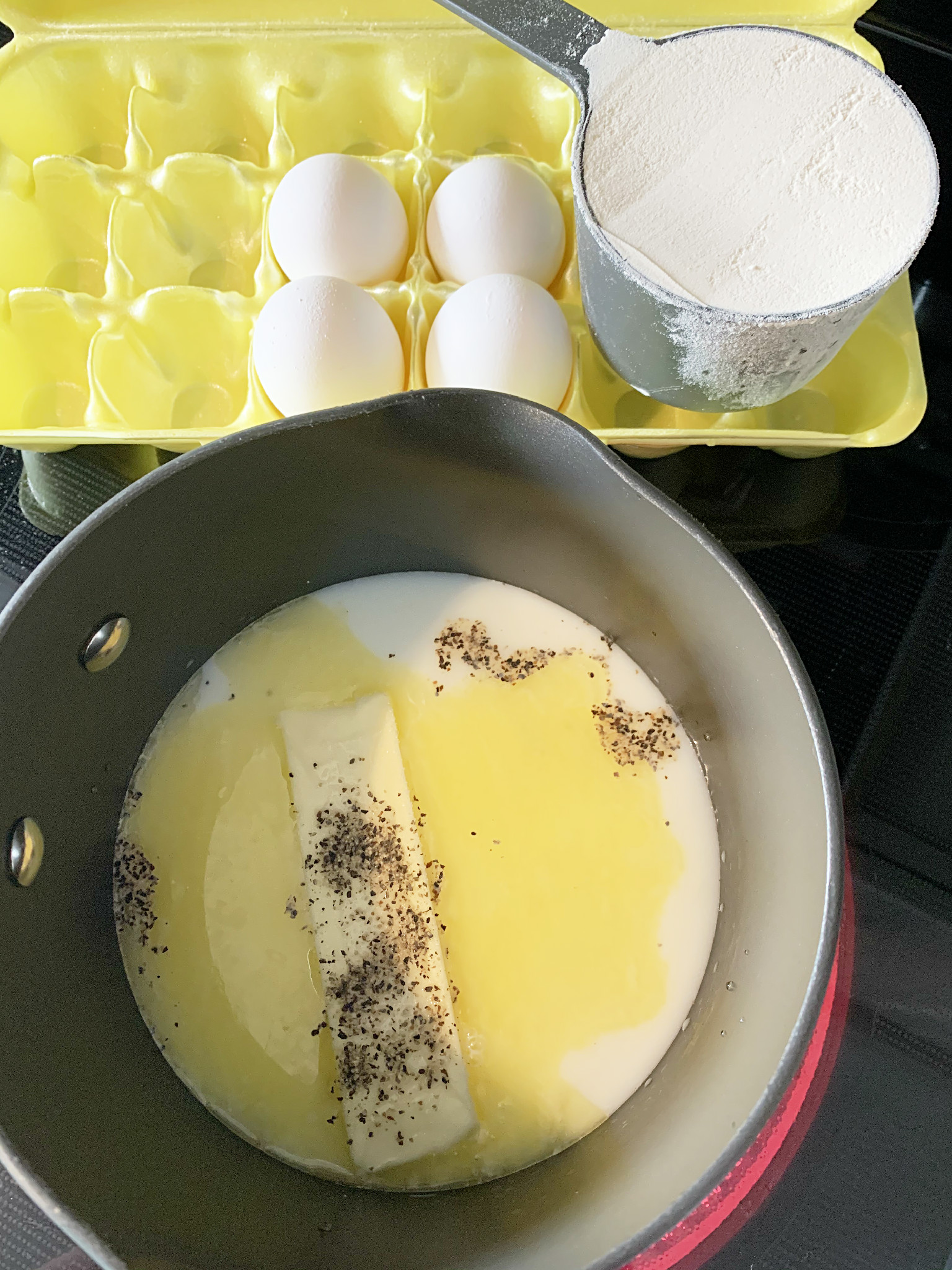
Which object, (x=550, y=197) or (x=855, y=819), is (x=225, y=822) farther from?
(x=550, y=197)

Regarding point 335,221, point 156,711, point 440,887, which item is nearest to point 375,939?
point 440,887

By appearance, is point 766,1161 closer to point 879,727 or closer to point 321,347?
point 879,727

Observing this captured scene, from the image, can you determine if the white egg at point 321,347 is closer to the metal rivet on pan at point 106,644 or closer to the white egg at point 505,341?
the white egg at point 505,341

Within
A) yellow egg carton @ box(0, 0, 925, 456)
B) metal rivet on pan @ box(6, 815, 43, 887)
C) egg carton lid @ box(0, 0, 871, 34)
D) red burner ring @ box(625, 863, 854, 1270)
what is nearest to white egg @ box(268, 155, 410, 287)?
yellow egg carton @ box(0, 0, 925, 456)


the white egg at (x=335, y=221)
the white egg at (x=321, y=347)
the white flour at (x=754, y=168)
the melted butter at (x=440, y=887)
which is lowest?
the melted butter at (x=440, y=887)

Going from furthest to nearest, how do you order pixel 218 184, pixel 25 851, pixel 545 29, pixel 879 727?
pixel 218 184 < pixel 879 727 < pixel 545 29 < pixel 25 851

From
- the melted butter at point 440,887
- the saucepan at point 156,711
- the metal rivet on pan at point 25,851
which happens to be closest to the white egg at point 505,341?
the saucepan at point 156,711
